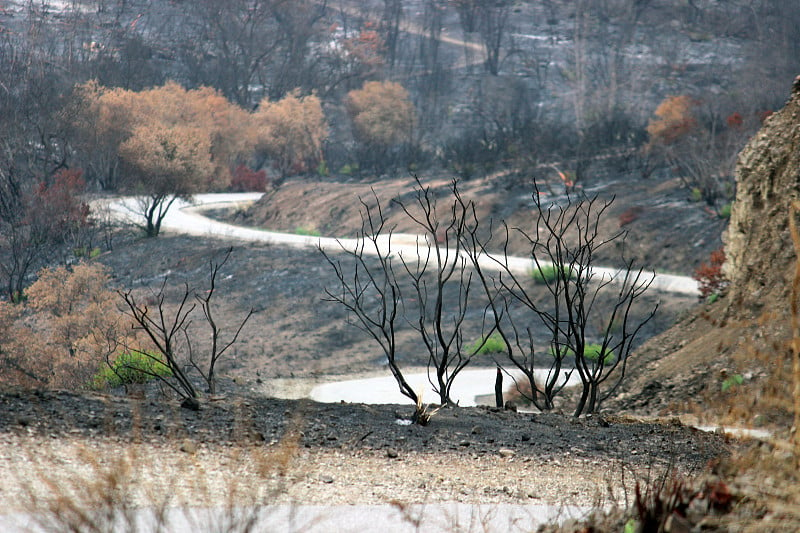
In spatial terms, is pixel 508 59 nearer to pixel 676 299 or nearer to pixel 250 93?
pixel 250 93

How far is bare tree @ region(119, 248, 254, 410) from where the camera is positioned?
24.0 feet

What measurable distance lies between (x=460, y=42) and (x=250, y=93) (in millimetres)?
20736

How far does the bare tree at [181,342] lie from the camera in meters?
7.33

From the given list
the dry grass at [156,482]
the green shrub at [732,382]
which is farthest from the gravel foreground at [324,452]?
the green shrub at [732,382]

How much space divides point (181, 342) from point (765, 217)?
492 inches

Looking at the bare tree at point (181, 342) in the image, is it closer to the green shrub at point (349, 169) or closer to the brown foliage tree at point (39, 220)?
the brown foliage tree at point (39, 220)

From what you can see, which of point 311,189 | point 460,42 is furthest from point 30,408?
point 460,42

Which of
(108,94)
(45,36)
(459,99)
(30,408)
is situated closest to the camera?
(30,408)

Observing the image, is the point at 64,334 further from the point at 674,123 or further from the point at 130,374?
the point at 674,123

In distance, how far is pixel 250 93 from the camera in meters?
63.7

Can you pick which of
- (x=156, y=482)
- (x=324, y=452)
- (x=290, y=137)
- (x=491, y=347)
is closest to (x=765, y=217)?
(x=491, y=347)

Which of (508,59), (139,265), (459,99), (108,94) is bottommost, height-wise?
(139,265)

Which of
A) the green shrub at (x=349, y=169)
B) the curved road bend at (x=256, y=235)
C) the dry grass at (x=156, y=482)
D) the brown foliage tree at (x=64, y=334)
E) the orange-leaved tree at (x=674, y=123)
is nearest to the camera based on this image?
the dry grass at (x=156, y=482)

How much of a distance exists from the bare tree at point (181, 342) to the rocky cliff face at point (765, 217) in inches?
247
